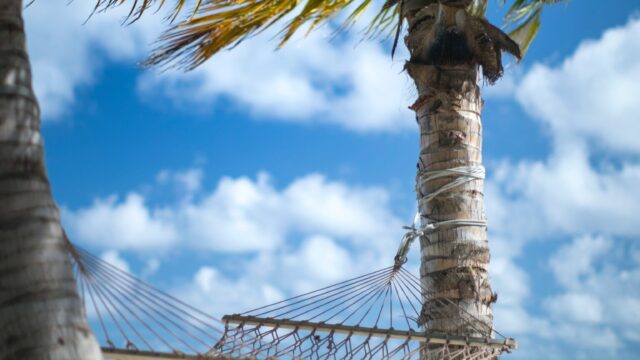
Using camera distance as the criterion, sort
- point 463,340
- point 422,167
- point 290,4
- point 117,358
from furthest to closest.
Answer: point 290,4 → point 422,167 → point 463,340 → point 117,358

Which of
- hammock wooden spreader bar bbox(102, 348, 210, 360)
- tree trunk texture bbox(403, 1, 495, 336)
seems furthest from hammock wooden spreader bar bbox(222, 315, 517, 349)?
hammock wooden spreader bar bbox(102, 348, 210, 360)

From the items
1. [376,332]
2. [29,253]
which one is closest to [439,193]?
[376,332]

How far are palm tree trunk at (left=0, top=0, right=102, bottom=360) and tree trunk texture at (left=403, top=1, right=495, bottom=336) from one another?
2429 millimetres

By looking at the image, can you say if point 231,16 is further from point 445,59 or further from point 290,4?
point 445,59

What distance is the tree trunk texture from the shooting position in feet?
14.1

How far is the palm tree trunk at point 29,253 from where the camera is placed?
2.10 meters

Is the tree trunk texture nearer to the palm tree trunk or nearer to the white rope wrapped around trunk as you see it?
the white rope wrapped around trunk

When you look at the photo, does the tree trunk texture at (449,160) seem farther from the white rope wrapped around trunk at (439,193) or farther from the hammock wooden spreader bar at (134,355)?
the hammock wooden spreader bar at (134,355)

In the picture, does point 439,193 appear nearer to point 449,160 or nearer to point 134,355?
point 449,160

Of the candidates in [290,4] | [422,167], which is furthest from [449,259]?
[290,4]

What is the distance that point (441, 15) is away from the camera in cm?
474

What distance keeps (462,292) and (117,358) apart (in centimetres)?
201

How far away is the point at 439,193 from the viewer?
4.50 meters

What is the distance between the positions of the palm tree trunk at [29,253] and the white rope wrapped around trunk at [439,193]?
241 centimetres
